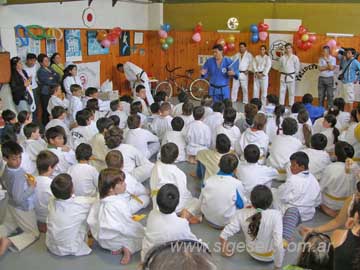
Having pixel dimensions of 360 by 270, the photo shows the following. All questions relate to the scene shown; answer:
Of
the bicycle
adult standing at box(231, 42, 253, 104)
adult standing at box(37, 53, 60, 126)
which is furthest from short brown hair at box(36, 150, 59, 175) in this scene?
adult standing at box(231, 42, 253, 104)

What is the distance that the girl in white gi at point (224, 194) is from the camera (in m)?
4.00

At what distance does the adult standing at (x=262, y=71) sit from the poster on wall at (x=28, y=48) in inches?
205

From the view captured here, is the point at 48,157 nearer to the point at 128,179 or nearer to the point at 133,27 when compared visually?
the point at 128,179

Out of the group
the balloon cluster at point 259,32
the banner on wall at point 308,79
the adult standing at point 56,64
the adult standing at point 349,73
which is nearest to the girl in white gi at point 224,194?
the adult standing at point 56,64

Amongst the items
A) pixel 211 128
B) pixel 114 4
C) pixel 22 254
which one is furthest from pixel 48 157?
pixel 114 4

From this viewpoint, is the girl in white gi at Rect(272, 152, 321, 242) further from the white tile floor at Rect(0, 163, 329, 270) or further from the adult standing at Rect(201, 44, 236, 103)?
the adult standing at Rect(201, 44, 236, 103)

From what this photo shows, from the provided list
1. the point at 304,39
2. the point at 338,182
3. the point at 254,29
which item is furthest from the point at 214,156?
the point at 254,29

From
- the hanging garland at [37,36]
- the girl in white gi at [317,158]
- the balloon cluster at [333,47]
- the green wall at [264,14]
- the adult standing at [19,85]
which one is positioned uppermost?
the green wall at [264,14]

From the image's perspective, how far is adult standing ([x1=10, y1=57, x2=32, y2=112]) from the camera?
23.5 ft

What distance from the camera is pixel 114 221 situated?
3.57m

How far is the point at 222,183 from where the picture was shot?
4004 millimetres

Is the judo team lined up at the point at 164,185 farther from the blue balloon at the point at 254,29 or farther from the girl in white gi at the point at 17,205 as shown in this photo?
the blue balloon at the point at 254,29

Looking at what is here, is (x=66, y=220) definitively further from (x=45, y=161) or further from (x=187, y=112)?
(x=187, y=112)

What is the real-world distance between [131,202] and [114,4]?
703 centimetres
